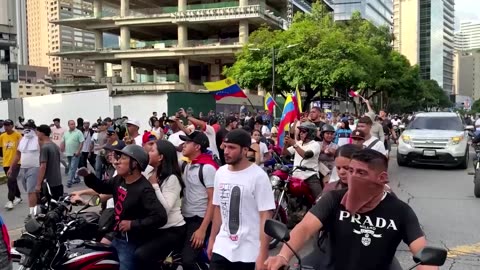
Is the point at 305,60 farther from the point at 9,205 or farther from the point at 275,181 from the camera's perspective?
the point at 275,181

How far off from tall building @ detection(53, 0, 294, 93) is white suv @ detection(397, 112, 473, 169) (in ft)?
100

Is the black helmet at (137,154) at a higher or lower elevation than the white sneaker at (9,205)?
higher

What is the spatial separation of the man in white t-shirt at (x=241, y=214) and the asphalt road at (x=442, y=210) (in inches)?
17.9

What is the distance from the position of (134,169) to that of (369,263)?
2.18m

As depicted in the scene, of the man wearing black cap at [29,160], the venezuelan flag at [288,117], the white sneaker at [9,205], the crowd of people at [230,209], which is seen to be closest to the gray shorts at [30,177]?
the man wearing black cap at [29,160]

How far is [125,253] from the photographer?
4188 mm

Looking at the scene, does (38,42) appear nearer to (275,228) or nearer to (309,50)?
(309,50)

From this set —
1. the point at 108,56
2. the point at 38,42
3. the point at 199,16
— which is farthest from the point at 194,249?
the point at 38,42

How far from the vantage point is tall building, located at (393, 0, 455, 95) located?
503 feet

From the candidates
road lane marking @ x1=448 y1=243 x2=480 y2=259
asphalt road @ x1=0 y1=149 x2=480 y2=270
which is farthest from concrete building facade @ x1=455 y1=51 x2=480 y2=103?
road lane marking @ x1=448 y1=243 x2=480 y2=259

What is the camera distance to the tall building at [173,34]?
46062 mm

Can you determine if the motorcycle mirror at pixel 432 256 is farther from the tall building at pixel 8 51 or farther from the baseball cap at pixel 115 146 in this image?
the tall building at pixel 8 51

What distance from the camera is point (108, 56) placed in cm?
5119

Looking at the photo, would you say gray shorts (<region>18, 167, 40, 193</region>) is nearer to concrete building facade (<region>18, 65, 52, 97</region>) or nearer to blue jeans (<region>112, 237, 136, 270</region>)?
blue jeans (<region>112, 237, 136, 270</region>)
